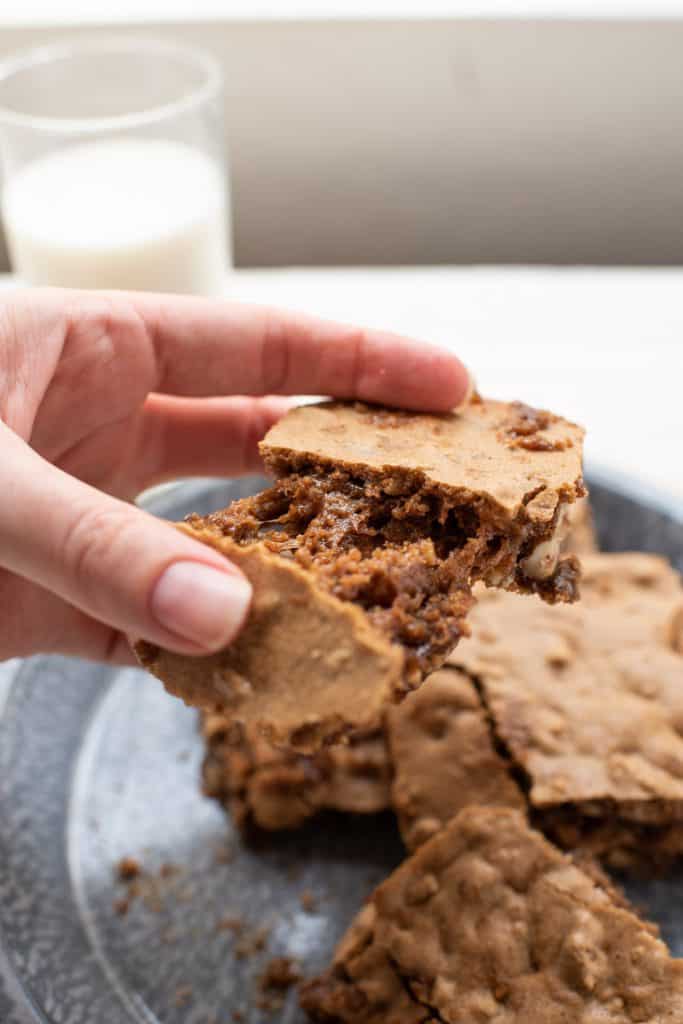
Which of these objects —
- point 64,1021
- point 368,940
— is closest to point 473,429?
point 368,940

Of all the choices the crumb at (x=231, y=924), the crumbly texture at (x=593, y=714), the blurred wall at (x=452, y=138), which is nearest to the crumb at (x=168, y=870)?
the crumb at (x=231, y=924)

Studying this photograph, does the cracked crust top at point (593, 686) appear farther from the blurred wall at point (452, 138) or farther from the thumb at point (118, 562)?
the blurred wall at point (452, 138)

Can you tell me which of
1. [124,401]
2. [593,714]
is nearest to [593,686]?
[593,714]

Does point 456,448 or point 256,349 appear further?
point 256,349

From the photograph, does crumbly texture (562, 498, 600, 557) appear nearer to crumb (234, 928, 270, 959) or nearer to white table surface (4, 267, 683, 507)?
white table surface (4, 267, 683, 507)

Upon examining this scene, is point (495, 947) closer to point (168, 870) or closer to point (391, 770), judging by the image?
point (391, 770)

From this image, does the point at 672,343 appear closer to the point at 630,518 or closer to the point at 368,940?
the point at 630,518
